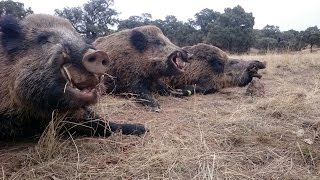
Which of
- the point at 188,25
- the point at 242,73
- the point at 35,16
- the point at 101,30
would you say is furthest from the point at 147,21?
the point at 35,16

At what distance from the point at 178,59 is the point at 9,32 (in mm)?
3153

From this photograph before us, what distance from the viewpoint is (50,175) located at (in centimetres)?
286

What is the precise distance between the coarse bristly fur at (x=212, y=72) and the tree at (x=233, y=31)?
872 inches

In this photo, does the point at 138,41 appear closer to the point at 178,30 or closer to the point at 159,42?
the point at 159,42

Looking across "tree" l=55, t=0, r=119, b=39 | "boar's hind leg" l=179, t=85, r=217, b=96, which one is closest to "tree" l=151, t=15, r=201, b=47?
"tree" l=55, t=0, r=119, b=39

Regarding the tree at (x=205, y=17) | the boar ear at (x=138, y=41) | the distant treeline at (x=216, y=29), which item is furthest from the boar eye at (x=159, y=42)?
the tree at (x=205, y=17)

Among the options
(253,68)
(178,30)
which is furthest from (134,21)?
(253,68)

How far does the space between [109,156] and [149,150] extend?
329 millimetres

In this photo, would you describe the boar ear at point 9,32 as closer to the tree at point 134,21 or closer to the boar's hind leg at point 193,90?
the boar's hind leg at point 193,90

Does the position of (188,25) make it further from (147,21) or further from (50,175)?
(50,175)

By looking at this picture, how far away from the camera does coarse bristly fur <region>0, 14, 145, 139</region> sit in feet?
9.91

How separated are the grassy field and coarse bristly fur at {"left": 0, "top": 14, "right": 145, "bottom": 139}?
0.21 metres

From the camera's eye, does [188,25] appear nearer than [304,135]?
No

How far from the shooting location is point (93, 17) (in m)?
25.2
